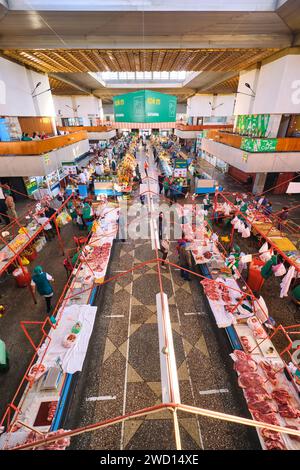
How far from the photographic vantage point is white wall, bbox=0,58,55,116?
1357 cm

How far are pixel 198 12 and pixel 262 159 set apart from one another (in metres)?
9.41

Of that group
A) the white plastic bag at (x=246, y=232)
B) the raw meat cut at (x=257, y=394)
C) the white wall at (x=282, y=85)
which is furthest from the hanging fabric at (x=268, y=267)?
the white wall at (x=282, y=85)

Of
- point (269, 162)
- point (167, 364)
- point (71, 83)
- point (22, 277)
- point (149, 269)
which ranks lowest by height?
point (149, 269)

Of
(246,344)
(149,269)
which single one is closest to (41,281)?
(149,269)

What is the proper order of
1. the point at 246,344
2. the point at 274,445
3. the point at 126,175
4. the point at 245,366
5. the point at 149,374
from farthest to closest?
1. the point at 126,175
2. the point at 149,374
3. the point at 246,344
4. the point at 245,366
5. the point at 274,445

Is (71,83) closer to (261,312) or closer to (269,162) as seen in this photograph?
(269,162)

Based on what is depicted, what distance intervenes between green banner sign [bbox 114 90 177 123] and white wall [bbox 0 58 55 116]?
430 inches

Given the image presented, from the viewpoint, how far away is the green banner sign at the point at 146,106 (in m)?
6.90

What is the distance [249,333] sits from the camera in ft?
20.1

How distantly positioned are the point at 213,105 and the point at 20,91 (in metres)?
28.5

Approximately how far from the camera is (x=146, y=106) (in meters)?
6.86

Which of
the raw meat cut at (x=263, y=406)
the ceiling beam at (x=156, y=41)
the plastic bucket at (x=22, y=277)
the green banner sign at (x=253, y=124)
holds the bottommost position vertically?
the plastic bucket at (x=22, y=277)

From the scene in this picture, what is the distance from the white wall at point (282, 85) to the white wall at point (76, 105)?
26.0 metres

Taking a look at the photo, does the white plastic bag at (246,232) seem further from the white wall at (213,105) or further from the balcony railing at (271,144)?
the white wall at (213,105)
